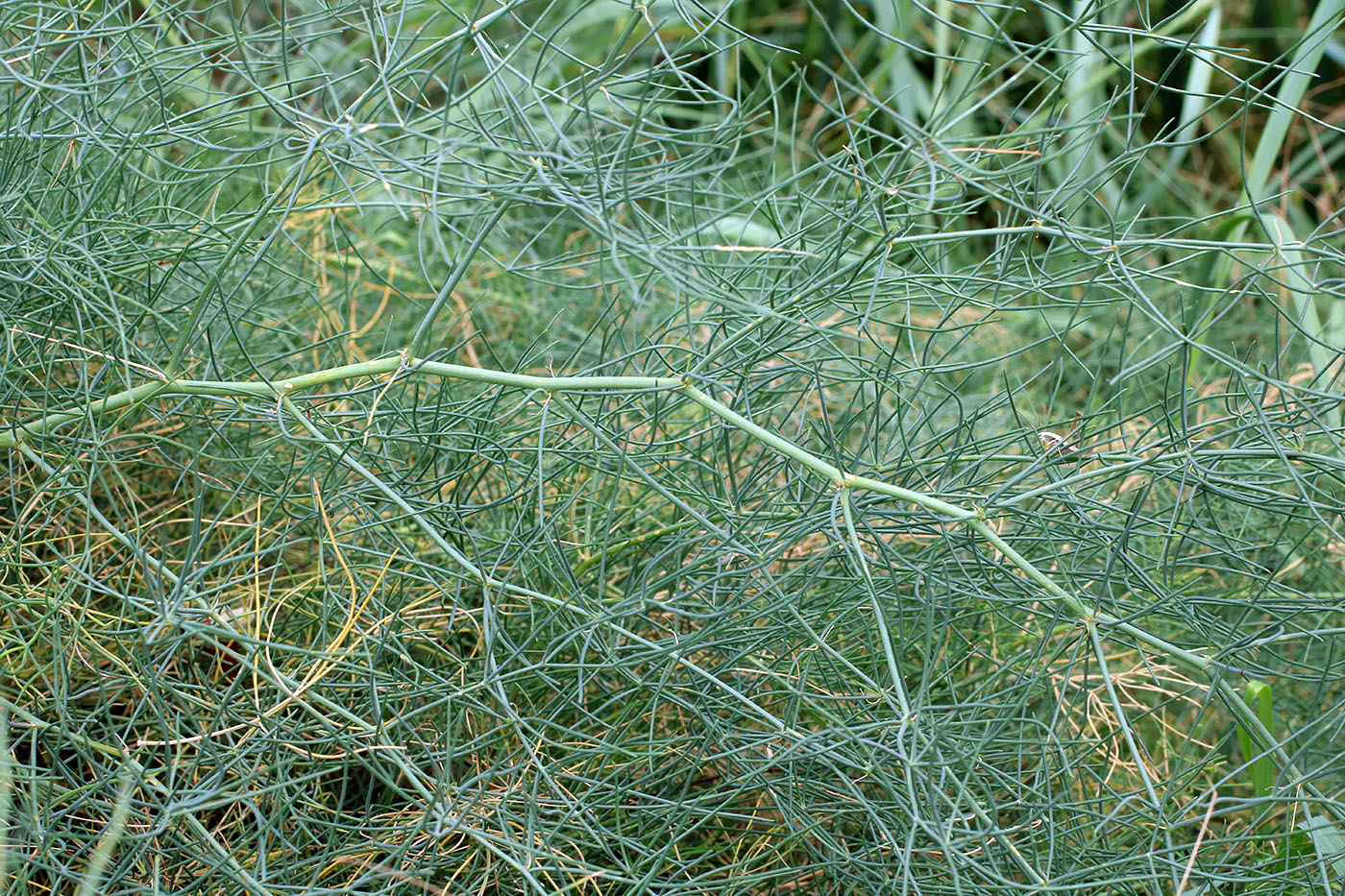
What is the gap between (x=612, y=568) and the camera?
33.8 inches

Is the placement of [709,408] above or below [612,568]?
above

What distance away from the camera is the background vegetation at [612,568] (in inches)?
24.9

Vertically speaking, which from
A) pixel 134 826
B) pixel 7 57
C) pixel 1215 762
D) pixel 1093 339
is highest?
pixel 7 57

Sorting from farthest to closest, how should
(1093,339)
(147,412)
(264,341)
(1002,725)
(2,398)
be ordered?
1. (1093,339)
2. (264,341)
3. (147,412)
4. (2,398)
5. (1002,725)

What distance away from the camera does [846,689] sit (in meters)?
0.71

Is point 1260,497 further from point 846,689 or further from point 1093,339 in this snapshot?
point 1093,339

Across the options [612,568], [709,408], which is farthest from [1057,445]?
[612,568]

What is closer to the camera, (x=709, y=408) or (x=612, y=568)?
(x=709, y=408)

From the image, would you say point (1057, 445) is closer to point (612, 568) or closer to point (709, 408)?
point (709, 408)

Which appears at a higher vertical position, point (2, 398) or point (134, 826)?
point (2, 398)

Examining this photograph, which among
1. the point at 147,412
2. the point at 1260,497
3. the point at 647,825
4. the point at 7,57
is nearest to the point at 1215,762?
the point at 1260,497

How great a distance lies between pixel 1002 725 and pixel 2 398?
66 centimetres

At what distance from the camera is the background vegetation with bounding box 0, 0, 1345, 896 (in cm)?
63

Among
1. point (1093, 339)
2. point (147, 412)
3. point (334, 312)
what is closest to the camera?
point (147, 412)
